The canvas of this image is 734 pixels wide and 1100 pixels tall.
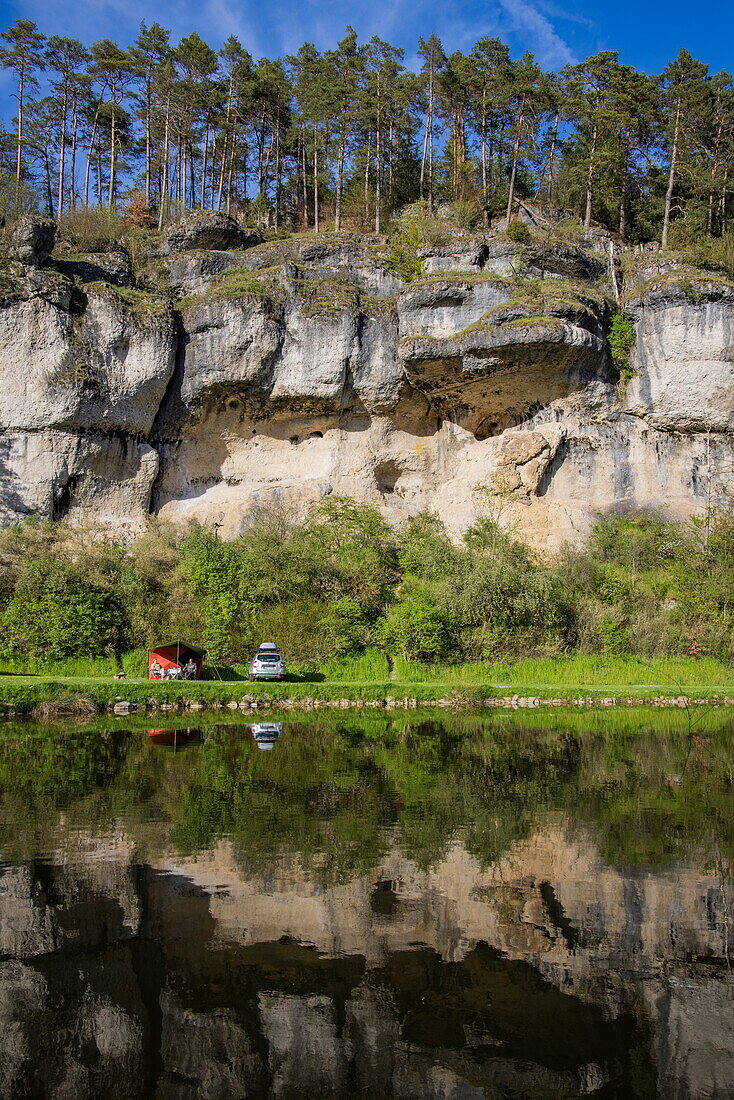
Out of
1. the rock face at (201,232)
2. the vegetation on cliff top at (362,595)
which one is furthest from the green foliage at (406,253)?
the vegetation on cliff top at (362,595)

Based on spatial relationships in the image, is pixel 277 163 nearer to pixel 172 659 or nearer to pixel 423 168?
pixel 423 168

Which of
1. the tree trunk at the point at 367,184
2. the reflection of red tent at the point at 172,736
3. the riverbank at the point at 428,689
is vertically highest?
→ the tree trunk at the point at 367,184

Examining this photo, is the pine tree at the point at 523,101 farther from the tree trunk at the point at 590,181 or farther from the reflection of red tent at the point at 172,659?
the reflection of red tent at the point at 172,659

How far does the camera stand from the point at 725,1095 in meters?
4.66

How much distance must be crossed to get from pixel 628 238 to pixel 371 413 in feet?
71.3

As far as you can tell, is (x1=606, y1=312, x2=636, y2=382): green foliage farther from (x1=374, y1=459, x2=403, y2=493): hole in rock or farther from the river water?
the river water

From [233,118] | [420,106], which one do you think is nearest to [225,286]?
[233,118]

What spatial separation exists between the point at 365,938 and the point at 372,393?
117 ft

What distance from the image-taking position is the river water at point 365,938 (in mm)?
4996

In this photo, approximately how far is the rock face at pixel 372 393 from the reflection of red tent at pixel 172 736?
20.9m

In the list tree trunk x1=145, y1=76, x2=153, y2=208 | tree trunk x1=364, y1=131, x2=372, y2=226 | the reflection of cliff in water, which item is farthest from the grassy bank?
tree trunk x1=145, y1=76, x2=153, y2=208

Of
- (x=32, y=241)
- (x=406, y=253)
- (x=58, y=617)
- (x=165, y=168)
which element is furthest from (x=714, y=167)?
(x=58, y=617)

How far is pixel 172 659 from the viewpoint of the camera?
30.2m

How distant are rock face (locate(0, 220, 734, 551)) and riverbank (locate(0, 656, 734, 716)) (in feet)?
29.2
